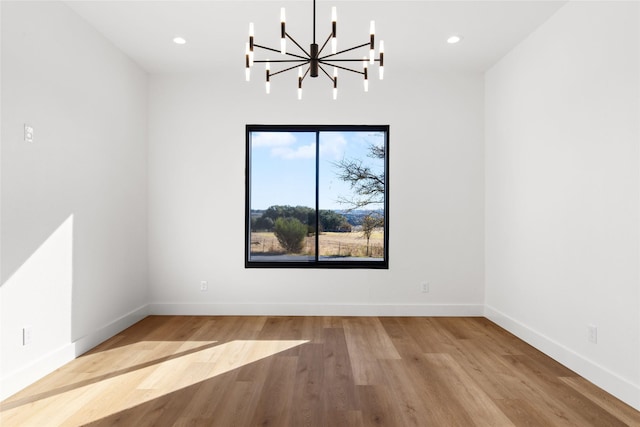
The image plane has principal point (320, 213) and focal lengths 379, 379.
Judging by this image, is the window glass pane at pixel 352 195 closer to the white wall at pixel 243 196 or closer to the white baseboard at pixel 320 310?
the white wall at pixel 243 196

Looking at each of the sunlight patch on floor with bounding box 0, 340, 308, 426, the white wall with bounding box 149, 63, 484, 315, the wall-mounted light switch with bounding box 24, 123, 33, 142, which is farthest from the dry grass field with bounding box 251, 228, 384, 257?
the wall-mounted light switch with bounding box 24, 123, 33, 142

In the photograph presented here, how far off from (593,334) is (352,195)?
8.82ft

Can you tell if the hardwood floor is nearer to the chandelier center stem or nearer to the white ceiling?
the chandelier center stem

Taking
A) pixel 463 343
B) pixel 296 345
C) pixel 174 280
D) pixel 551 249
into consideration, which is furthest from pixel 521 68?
pixel 174 280

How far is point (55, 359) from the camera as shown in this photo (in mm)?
2883

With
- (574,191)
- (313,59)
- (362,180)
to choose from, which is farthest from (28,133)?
(574,191)

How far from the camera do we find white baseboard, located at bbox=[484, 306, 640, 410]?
94.1 inches

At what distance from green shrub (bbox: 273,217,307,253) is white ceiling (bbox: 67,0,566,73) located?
1854mm

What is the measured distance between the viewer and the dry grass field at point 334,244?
4.57 metres

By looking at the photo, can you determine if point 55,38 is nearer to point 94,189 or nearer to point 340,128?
point 94,189

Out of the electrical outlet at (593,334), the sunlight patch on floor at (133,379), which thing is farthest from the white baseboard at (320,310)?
the electrical outlet at (593,334)

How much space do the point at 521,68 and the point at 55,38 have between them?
4.05 meters

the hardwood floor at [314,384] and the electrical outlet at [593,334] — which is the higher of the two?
Result: the electrical outlet at [593,334]

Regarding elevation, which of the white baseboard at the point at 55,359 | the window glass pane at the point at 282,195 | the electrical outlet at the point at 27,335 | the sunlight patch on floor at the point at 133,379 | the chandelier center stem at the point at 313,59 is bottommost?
the sunlight patch on floor at the point at 133,379
